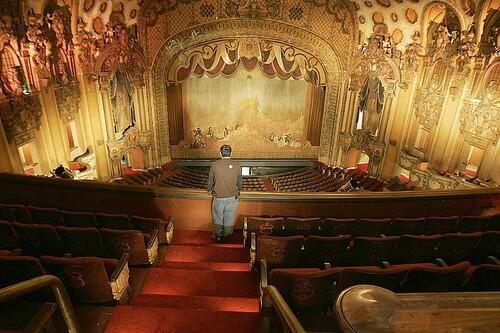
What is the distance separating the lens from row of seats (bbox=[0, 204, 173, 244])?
3.94 meters

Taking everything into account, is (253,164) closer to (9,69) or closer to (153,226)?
(9,69)

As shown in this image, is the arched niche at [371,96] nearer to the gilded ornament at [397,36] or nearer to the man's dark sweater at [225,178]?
Result: the gilded ornament at [397,36]

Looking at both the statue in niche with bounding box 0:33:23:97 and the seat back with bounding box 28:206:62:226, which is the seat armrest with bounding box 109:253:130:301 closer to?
the seat back with bounding box 28:206:62:226

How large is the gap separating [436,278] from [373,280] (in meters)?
0.56

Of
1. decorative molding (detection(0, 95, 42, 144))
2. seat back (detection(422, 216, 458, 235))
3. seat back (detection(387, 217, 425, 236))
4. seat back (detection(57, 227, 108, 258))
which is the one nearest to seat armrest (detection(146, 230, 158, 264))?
seat back (detection(57, 227, 108, 258))

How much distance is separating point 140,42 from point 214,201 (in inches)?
393

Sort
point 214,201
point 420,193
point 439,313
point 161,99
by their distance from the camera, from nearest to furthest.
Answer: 1. point 439,313
2. point 214,201
3. point 420,193
4. point 161,99

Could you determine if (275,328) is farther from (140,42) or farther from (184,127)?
(184,127)

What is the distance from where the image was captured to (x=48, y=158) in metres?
8.78

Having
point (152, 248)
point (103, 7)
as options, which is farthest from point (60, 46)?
point (152, 248)

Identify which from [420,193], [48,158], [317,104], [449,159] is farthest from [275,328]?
[317,104]

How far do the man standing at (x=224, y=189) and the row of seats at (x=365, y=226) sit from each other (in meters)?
0.36

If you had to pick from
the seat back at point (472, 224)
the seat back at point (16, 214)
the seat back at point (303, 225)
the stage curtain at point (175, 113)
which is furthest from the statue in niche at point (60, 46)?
the seat back at point (472, 224)

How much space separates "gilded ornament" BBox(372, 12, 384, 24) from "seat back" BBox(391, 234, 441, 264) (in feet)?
34.1
